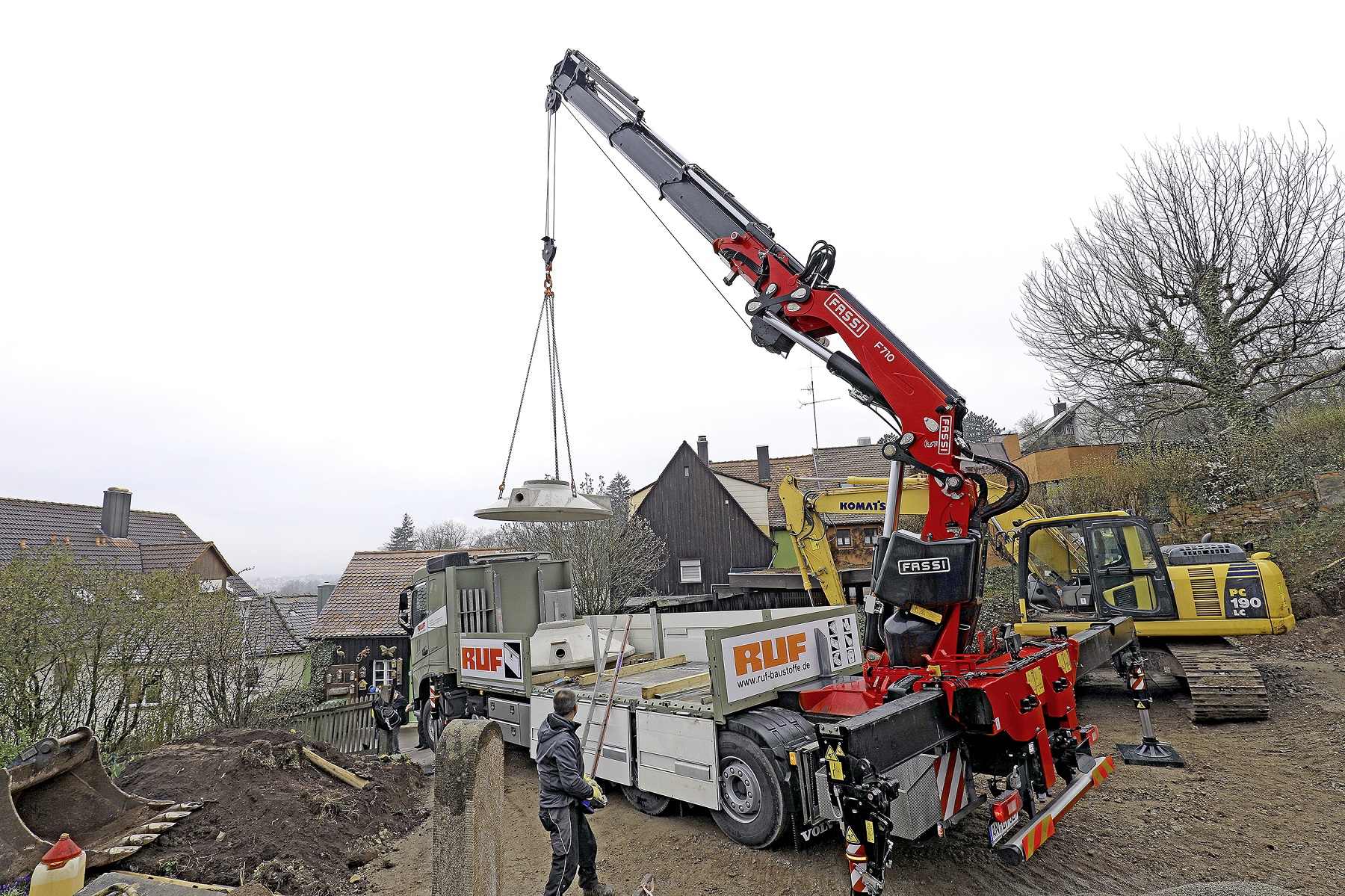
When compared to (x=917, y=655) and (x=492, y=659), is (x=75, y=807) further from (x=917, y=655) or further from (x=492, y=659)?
(x=917, y=655)

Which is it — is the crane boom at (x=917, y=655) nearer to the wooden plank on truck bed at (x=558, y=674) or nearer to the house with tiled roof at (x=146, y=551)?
the wooden plank on truck bed at (x=558, y=674)

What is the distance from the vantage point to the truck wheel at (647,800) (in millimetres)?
6004

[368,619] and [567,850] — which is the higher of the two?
[368,619]

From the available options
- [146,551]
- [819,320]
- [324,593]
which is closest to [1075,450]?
[819,320]

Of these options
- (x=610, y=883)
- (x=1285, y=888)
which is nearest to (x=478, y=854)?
(x=610, y=883)

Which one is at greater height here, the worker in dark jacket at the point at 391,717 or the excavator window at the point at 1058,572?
the excavator window at the point at 1058,572

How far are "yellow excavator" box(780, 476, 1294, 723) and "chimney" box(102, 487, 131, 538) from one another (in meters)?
20.0

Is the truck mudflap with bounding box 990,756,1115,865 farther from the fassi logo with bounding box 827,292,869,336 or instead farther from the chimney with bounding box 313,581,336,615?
the chimney with bounding box 313,581,336,615

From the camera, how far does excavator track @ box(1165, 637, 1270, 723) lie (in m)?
7.61

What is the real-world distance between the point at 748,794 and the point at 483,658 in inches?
158

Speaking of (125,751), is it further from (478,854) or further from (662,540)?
(662,540)

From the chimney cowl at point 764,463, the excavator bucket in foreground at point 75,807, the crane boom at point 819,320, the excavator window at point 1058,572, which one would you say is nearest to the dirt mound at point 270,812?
the excavator bucket in foreground at point 75,807

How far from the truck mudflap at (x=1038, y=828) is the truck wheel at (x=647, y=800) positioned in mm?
2791

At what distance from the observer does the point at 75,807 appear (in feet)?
17.8
